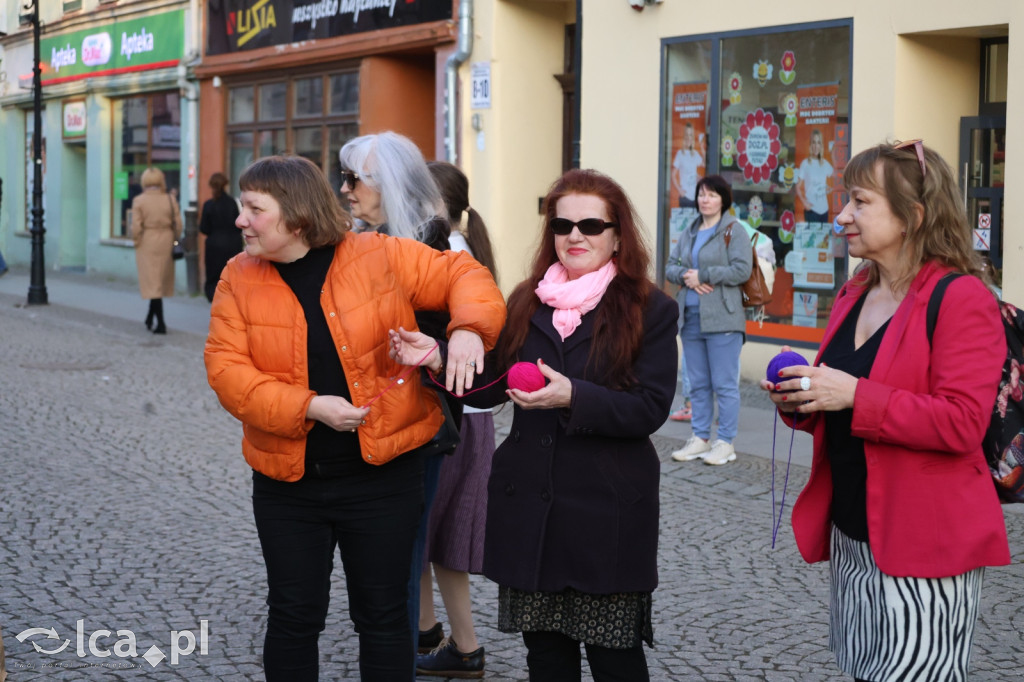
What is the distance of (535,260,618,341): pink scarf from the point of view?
136 inches

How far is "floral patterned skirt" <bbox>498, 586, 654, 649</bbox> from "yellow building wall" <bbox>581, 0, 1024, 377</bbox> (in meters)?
6.62

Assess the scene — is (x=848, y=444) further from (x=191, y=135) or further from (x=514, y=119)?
(x=191, y=135)

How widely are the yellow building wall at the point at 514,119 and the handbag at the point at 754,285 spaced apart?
20.9ft

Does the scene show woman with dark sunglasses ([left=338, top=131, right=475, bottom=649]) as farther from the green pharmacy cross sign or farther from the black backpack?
the green pharmacy cross sign

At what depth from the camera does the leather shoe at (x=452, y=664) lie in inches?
182

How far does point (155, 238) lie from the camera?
612 inches

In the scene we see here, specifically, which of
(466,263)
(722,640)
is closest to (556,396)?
(466,263)

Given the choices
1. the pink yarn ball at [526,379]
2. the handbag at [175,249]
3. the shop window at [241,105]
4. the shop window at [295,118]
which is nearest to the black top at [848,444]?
the pink yarn ball at [526,379]

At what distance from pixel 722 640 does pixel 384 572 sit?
1.85m

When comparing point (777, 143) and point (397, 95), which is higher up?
point (397, 95)

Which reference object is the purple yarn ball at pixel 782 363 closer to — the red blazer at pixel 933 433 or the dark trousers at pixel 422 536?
the red blazer at pixel 933 433

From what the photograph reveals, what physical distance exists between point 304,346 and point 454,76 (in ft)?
39.3

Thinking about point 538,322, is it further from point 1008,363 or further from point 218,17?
point 218,17

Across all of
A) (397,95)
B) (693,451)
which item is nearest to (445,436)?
(693,451)
